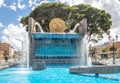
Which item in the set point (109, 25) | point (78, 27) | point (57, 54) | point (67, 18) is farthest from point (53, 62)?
point (109, 25)

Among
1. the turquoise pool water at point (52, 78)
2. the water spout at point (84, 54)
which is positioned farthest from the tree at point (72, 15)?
the turquoise pool water at point (52, 78)

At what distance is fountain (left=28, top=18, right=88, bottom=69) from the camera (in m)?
28.5

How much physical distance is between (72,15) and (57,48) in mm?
9618

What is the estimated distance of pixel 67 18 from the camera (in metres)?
37.4

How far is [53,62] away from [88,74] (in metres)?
12.0

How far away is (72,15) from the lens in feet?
122

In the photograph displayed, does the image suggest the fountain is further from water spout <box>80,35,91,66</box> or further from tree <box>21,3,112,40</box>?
tree <box>21,3,112,40</box>

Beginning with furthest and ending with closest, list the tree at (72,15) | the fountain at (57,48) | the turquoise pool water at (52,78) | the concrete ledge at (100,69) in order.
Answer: the tree at (72,15)
the fountain at (57,48)
the concrete ledge at (100,69)
the turquoise pool water at (52,78)

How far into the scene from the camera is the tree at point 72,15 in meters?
36.9

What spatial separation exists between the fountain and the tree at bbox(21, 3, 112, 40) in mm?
7594

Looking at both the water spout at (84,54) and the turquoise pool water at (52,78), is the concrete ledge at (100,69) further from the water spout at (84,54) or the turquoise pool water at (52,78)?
the water spout at (84,54)

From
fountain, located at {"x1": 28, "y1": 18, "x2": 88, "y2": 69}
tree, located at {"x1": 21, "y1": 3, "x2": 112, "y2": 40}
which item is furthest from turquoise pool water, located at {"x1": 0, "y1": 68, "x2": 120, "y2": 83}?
tree, located at {"x1": 21, "y1": 3, "x2": 112, "y2": 40}

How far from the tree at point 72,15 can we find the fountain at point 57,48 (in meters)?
7.59

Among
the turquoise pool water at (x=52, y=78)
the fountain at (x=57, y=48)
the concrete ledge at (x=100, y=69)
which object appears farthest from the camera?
the fountain at (x=57, y=48)
